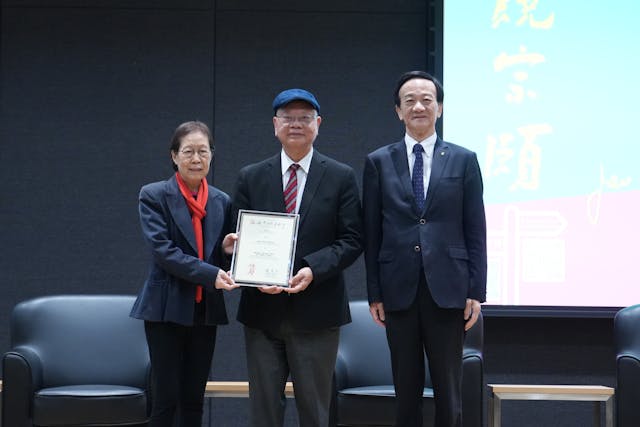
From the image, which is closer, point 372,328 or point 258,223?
point 258,223

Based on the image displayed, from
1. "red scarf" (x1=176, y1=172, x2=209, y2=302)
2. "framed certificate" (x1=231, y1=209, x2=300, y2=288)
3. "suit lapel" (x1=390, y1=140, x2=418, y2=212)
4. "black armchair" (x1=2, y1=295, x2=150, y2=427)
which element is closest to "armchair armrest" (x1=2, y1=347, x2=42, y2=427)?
"black armchair" (x1=2, y1=295, x2=150, y2=427)

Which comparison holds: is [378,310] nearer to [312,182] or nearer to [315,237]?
[315,237]

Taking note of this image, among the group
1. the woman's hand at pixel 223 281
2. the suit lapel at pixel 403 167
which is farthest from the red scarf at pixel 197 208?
the suit lapel at pixel 403 167

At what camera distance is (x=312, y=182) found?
2.89 m

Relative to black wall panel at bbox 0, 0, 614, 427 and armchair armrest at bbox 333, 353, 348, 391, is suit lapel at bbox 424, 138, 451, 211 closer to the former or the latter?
armchair armrest at bbox 333, 353, 348, 391

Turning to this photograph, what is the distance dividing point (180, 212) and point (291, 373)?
79 cm

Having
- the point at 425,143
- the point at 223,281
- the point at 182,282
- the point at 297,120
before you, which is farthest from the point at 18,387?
the point at 425,143

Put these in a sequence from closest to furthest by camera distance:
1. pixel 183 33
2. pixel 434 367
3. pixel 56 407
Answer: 1. pixel 434 367
2. pixel 56 407
3. pixel 183 33

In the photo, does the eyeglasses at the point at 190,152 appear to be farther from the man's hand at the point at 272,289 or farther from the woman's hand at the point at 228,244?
the man's hand at the point at 272,289

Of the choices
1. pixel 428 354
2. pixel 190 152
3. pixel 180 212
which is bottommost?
pixel 428 354

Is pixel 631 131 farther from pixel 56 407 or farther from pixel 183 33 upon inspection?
pixel 56 407

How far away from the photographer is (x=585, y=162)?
450 cm

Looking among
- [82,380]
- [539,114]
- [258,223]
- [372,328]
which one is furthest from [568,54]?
[82,380]

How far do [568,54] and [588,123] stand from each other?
397mm
